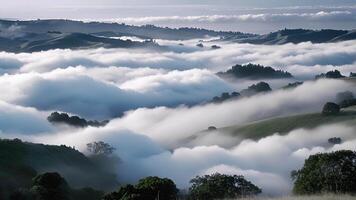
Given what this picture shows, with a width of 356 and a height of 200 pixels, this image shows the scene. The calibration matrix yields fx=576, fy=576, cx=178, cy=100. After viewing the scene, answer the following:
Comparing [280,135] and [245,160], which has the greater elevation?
[280,135]

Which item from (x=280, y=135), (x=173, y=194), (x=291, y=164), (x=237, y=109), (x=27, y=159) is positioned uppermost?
(x=237, y=109)

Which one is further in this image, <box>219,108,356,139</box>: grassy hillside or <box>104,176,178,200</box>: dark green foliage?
<box>219,108,356,139</box>: grassy hillside

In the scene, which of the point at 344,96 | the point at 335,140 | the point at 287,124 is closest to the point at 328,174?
the point at 335,140

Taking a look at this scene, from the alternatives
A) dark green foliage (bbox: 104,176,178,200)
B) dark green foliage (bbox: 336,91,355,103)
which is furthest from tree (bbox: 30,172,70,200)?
dark green foliage (bbox: 336,91,355,103)

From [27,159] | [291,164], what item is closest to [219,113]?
[291,164]

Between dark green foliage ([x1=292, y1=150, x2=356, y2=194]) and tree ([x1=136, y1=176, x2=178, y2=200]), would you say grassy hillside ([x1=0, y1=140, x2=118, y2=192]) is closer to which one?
tree ([x1=136, y1=176, x2=178, y2=200])

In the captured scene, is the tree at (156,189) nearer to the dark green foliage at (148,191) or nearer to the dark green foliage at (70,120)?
the dark green foliage at (148,191)

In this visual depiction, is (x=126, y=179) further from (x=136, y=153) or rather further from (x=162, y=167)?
(x=136, y=153)
